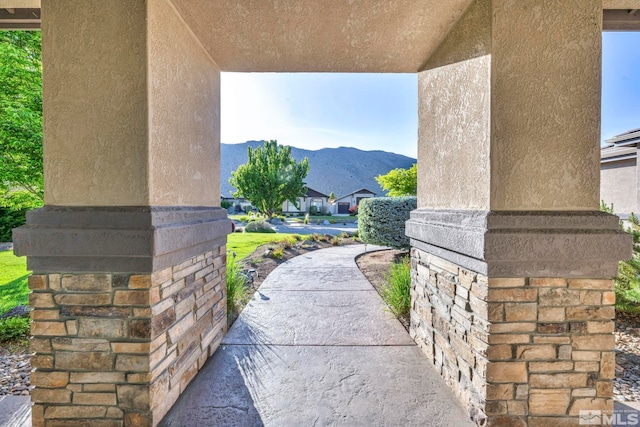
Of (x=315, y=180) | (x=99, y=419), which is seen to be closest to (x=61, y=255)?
(x=99, y=419)

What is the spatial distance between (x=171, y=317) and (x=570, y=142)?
11.2 feet

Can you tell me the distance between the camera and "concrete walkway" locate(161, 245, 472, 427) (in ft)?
7.44

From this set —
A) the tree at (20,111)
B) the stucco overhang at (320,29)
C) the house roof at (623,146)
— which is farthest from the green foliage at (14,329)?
the house roof at (623,146)

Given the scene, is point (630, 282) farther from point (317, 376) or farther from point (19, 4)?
point (19, 4)

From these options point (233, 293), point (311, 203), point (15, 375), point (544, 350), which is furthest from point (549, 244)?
point (311, 203)

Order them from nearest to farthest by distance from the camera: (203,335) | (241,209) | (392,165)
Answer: (203,335) < (241,209) < (392,165)

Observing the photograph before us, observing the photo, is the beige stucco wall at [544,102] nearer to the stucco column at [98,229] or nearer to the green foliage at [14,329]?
the stucco column at [98,229]

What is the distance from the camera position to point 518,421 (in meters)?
2.09

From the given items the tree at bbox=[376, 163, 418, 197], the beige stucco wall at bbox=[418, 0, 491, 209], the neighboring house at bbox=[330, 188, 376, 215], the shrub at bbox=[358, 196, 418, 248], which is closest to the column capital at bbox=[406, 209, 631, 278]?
the beige stucco wall at bbox=[418, 0, 491, 209]

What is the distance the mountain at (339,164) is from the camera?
317ft

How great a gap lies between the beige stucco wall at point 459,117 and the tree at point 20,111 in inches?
218

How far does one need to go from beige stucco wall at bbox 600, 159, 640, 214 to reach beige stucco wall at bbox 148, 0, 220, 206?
9596mm

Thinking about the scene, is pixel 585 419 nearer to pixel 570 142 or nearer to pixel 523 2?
pixel 570 142

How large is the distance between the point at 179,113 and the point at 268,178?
22337mm
